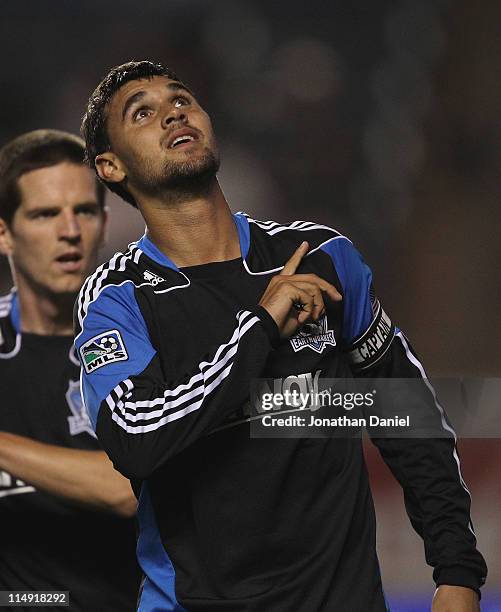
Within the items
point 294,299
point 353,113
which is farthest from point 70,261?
point 353,113

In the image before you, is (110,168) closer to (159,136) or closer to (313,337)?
(159,136)

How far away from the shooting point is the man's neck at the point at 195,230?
169cm

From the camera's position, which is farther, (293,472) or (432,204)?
(432,204)

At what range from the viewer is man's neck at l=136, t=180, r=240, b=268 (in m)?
1.69

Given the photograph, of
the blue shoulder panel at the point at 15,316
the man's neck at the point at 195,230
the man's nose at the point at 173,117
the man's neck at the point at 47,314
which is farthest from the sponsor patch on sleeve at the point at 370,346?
the blue shoulder panel at the point at 15,316

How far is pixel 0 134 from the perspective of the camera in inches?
123

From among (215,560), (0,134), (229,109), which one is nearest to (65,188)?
(0,134)

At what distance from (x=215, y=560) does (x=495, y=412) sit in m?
1.09

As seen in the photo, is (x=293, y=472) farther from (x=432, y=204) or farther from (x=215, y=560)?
(x=432, y=204)

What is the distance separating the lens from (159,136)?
5.59 feet

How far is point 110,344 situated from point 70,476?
0.63 metres

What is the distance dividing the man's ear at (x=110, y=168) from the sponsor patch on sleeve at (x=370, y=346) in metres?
0.54

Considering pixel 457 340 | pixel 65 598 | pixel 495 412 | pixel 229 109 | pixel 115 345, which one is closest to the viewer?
pixel 115 345

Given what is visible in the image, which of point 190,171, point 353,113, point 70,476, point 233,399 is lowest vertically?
point 70,476
